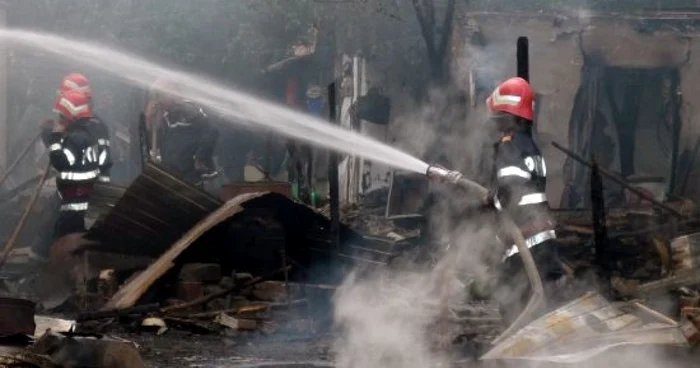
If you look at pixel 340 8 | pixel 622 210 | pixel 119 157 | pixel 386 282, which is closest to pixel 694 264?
pixel 386 282

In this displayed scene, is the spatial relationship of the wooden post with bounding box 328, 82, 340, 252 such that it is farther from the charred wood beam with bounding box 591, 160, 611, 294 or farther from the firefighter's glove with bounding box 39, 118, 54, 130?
the firefighter's glove with bounding box 39, 118, 54, 130

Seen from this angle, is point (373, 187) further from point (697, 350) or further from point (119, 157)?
point (697, 350)

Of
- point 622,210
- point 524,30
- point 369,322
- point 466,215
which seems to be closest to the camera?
point 369,322

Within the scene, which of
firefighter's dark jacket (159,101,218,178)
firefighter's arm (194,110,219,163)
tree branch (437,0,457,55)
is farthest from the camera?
tree branch (437,0,457,55)

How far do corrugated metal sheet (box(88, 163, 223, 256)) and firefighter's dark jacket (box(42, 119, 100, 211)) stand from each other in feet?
2.93

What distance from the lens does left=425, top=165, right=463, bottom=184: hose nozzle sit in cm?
896

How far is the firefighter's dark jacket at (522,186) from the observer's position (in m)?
8.84

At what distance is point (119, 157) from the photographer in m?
31.1

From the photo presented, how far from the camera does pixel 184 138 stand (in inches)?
674

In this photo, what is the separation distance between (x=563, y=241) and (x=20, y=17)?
16924 millimetres

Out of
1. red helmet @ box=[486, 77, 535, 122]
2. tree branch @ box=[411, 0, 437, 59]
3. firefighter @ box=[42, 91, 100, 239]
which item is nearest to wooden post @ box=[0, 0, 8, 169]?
tree branch @ box=[411, 0, 437, 59]

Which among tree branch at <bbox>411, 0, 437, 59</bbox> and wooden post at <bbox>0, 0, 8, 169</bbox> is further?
wooden post at <bbox>0, 0, 8, 169</bbox>

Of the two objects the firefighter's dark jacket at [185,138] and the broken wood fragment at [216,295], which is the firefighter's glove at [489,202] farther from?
the firefighter's dark jacket at [185,138]

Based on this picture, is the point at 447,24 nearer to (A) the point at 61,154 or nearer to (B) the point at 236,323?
(A) the point at 61,154
